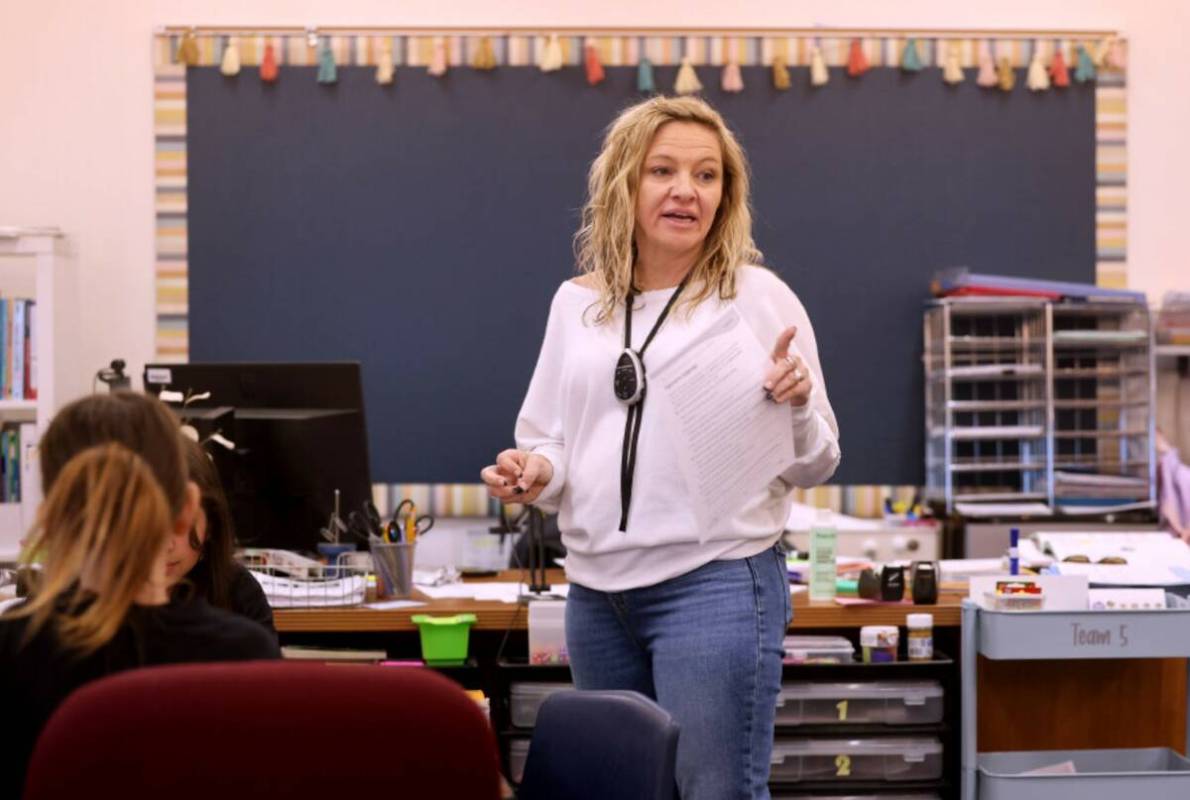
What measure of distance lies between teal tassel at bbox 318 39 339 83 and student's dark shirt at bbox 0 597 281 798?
4.28 m

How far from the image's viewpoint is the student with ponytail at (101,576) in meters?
1.19

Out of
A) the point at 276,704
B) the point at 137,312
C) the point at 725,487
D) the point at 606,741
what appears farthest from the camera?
the point at 137,312

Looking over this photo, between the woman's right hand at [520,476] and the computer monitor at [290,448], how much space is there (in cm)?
111

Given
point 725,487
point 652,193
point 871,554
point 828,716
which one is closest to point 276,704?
point 725,487

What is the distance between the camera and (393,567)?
307 centimetres

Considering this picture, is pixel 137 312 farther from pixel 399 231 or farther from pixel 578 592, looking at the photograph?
pixel 578 592

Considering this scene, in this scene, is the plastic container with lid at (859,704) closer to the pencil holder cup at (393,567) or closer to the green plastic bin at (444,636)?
the green plastic bin at (444,636)

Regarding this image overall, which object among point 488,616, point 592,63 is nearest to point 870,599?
point 488,616

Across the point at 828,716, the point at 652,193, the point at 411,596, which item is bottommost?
the point at 828,716

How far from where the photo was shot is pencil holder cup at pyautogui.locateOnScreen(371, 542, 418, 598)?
3.05 metres

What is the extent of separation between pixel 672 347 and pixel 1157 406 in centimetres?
406

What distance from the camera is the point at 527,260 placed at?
5352 mm

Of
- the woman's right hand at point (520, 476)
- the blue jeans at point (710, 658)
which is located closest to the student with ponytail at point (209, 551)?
the woman's right hand at point (520, 476)

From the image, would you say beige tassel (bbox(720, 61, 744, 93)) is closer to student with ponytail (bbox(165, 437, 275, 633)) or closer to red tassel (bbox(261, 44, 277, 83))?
red tassel (bbox(261, 44, 277, 83))
